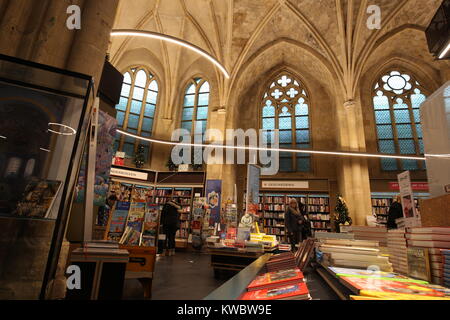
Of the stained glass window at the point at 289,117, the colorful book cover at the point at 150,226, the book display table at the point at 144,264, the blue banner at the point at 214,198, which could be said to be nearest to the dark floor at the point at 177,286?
the book display table at the point at 144,264

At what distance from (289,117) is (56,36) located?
37.7 ft

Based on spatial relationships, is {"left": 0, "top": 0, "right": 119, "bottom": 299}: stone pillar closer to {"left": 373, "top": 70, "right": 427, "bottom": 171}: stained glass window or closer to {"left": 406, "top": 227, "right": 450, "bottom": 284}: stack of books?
{"left": 406, "top": 227, "right": 450, "bottom": 284}: stack of books

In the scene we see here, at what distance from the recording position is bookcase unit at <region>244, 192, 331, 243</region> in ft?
32.5

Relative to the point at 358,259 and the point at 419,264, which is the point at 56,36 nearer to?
the point at 358,259

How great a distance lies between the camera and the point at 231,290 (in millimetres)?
661

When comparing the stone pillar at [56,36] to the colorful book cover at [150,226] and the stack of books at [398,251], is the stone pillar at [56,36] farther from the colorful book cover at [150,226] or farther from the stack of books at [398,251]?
the colorful book cover at [150,226]

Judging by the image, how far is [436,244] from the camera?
2.97ft

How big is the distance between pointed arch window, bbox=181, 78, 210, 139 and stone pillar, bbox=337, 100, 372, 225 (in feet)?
22.0

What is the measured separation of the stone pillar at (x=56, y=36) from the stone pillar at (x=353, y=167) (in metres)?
9.67

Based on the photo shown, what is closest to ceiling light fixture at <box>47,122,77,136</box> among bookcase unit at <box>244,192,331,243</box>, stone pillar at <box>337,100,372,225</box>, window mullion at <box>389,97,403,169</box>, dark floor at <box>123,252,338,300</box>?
dark floor at <box>123,252,338,300</box>

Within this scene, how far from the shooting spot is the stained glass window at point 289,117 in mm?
11586

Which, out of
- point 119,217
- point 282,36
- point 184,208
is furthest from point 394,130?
point 119,217
